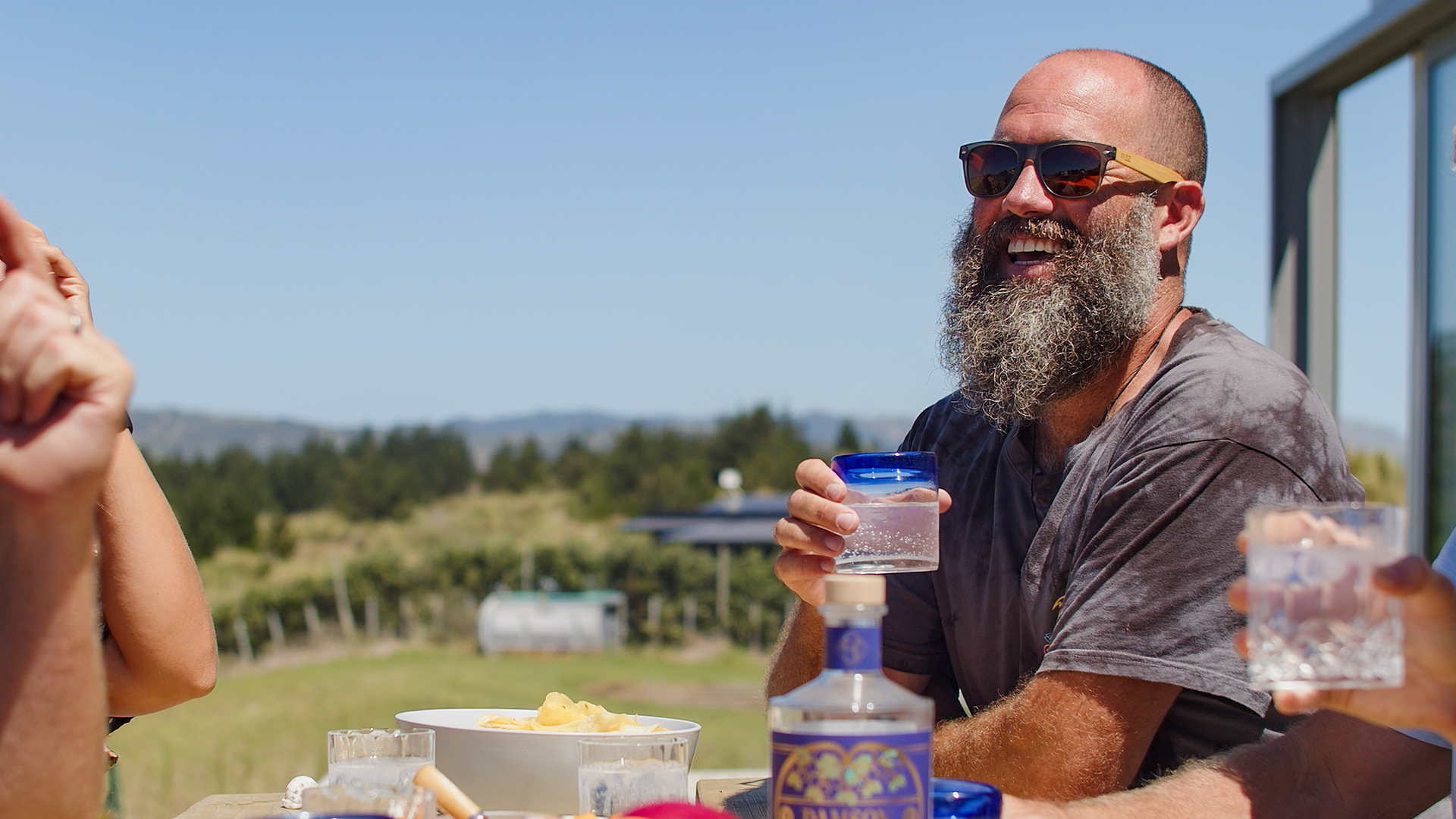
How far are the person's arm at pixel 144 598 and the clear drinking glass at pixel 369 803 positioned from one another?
3.15ft

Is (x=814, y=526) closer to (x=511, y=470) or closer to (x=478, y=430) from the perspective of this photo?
(x=511, y=470)

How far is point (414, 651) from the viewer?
3697cm

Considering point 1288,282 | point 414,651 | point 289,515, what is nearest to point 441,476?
point 289,515

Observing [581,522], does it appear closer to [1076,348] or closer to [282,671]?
[282,671]

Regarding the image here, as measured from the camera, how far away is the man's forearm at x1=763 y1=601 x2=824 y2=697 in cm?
232

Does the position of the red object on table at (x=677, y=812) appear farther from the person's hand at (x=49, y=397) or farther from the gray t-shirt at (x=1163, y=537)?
the gray t-shirt at (x=1163, y=537)

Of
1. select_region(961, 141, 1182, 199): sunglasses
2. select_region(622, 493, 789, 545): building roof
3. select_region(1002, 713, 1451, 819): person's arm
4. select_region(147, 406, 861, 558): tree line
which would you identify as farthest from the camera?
select_region(147, 406, 861, 558): tree line

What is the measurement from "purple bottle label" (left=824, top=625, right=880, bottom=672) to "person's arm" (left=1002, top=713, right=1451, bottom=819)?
2.38 ft

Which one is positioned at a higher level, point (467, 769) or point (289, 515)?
point (467, 769)

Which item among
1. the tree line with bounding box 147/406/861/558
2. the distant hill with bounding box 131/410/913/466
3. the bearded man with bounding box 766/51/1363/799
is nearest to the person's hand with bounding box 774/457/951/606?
the bearded man with bounding box 766/51/1363/799

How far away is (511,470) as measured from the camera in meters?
63.4

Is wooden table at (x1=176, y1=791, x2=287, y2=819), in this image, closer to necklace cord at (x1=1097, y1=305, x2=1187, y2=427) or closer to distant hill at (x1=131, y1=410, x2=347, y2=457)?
necklace cord at (x1=1097, y1=305, x2=1187, y2=427)

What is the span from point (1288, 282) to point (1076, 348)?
9.53ft

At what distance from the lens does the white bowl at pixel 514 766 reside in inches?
69.7
